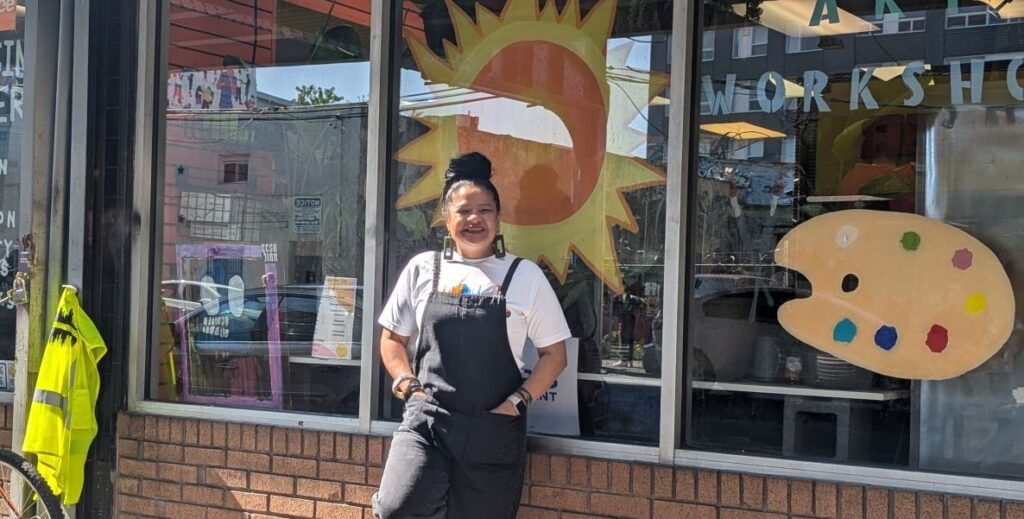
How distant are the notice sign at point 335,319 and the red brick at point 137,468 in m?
0.96

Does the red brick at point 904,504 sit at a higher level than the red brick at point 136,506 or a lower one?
higher

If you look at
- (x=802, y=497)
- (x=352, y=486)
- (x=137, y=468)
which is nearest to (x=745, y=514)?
(x=802, y=497)

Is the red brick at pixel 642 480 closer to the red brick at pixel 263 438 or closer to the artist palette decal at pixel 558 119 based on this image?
the artist palette decal at pixel 558 119

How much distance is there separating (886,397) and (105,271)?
357cm

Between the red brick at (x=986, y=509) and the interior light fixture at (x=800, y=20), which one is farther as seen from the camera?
the interior light fixture at (x=800, y=20)

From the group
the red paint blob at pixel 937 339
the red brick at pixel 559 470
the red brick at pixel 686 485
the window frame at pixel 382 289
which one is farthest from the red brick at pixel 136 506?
the red paint blob at pixel 937 339

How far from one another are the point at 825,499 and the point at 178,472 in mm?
2972

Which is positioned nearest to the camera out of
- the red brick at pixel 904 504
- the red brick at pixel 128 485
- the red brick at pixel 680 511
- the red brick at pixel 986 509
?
the red brick at pixel 986 509

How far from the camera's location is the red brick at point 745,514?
157 inches

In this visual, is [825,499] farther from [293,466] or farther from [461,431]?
[293,466]

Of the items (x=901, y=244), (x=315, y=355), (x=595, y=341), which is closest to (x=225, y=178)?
(x=315, y=355)

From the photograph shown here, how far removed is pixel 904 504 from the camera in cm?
380

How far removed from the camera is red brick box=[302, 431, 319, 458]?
4.90 metres

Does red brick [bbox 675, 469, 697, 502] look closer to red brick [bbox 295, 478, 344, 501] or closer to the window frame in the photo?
the window frame
